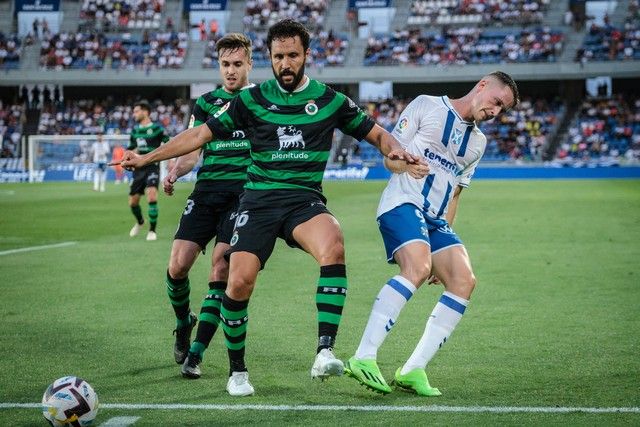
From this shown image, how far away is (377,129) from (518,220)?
629 inches

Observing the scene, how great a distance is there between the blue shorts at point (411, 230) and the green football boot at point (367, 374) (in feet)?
2.63

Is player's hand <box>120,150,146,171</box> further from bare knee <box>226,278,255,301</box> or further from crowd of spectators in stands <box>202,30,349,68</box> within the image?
crowd of spectators in stands <box>202,30,349,68</box>

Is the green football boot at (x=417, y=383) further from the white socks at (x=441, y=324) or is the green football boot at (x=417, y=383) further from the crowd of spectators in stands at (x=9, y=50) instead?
the crowd of spectators in stands at (x=9, y=50)

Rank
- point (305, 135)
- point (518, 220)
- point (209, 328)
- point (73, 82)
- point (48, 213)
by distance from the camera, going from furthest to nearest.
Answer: point (73, 82)
point (48, 213)
point (518, 220)
point (209, 328)
point (305, 135)

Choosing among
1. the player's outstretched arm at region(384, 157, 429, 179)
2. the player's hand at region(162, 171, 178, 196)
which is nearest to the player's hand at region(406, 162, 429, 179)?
the player's outstretched arm at region(384, 157, 429, 179)

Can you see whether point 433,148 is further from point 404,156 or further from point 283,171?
point 283,171

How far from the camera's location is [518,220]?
2177 cm

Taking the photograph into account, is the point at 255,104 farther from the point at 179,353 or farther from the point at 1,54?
the point at 1,54

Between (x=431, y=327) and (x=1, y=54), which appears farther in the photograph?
(x=1, y=54)

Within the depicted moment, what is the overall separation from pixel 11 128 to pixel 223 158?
52.2m

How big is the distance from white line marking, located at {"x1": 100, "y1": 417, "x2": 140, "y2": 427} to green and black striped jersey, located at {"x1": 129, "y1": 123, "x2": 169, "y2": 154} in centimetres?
1316

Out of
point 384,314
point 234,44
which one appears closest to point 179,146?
point 234,44

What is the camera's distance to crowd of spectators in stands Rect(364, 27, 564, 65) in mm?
55688

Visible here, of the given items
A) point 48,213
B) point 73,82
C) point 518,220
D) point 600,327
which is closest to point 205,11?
point 73,82
